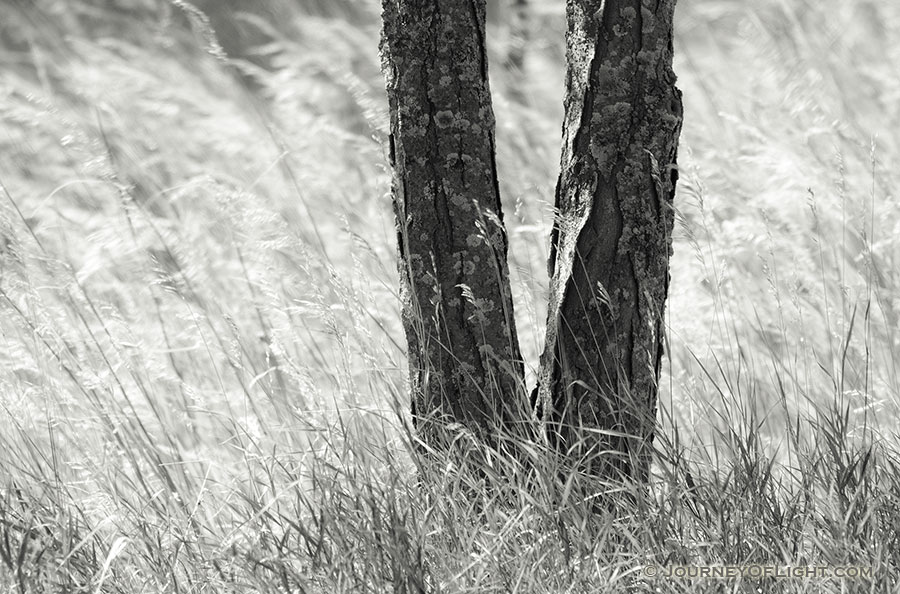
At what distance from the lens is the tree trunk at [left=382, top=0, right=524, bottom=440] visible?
1671mm

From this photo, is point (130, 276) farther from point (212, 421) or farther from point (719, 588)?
point (719, 588)

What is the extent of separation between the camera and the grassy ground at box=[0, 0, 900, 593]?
159 centimetres

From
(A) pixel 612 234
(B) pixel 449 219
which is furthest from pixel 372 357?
(A) pixel 612 234

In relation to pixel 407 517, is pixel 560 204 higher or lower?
higher

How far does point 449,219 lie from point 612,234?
288mm

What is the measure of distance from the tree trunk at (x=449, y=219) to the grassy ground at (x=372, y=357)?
0.38 ft

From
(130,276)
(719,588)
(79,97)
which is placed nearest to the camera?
(719,588)

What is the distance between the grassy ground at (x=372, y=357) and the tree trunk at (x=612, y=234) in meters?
0.08

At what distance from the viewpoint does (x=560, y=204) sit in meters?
1.75

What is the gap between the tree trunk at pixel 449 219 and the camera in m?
1.67

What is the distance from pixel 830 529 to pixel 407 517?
0.70m

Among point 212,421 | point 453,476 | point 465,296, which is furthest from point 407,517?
point 212,421

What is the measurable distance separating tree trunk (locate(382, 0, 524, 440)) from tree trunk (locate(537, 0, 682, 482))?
0.36 feet

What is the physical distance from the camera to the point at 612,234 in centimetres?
169
